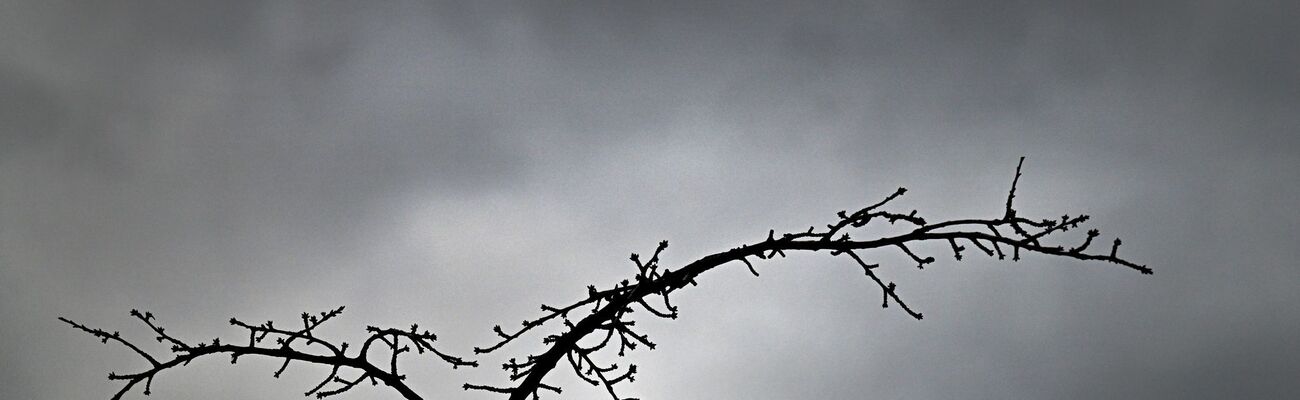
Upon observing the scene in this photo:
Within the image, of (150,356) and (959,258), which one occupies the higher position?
(150,356)

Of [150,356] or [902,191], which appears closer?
[902,191]

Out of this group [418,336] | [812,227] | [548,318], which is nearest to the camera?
[812,227]

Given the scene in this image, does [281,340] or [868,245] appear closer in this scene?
[868,245]

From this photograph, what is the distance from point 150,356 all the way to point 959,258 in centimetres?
434

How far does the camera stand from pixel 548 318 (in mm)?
4082

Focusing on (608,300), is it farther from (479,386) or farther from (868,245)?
(868,245)

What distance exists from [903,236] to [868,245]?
0.55ft

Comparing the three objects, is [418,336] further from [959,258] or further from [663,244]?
[959,258]

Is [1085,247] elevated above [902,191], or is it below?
below

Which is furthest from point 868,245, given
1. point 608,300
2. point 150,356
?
point 150,356

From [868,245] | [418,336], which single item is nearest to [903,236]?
[868,245]

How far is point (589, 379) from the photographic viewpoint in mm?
4301

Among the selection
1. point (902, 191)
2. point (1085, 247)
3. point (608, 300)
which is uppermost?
point (902, 191)

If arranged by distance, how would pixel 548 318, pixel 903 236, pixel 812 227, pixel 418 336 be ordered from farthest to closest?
pixel 418 336 < pixel 548 318 < pixel 812 227 < pixel 903 236
